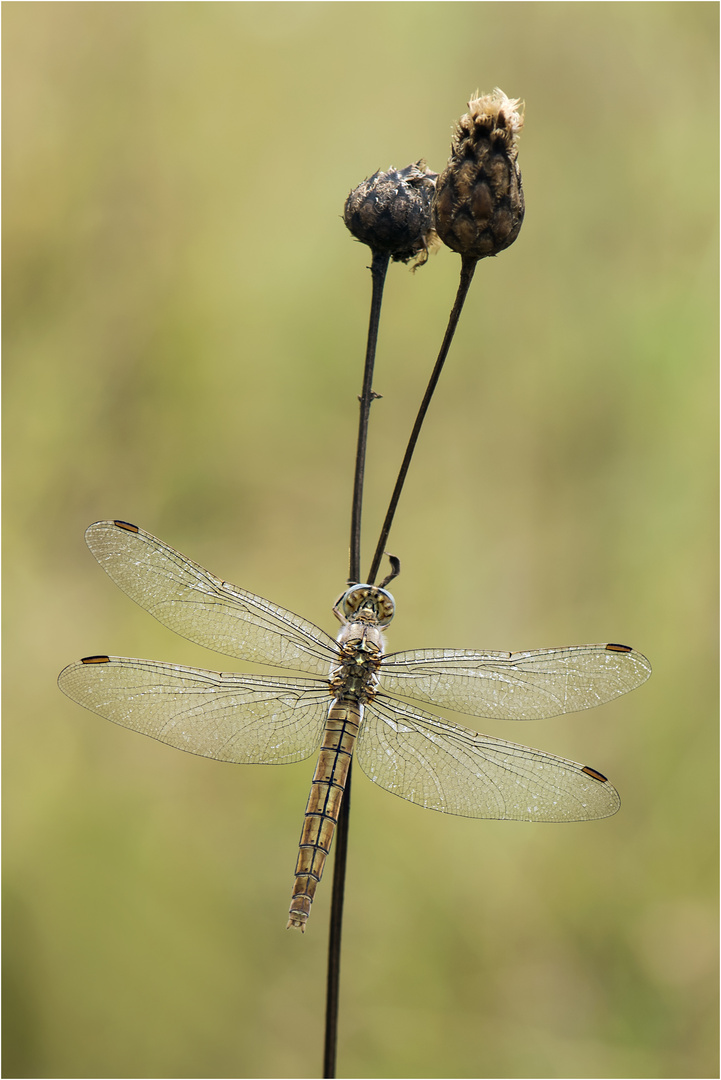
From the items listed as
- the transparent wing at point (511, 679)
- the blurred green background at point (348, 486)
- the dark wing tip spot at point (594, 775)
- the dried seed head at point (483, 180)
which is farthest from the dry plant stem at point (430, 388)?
the blurred green background at point (348, 486)

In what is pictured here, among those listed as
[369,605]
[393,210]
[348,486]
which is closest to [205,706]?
[369,605]

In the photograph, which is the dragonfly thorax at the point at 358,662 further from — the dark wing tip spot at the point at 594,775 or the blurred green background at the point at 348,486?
the blurred green background at the point at 348,486

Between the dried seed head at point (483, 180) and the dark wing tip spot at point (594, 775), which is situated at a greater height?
the dried seed head at point (483, 180)

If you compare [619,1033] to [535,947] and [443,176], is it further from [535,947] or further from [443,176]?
[443,176]

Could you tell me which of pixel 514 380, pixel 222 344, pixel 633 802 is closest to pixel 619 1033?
pixel 633 802

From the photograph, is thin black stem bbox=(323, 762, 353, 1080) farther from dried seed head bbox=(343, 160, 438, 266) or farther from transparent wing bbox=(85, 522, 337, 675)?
dried seed head bbox=(343, 160, 438, 266)

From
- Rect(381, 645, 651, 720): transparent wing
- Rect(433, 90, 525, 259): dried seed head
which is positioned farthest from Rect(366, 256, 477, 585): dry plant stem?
Rect(381, 645, 651, 720): transparent wing
